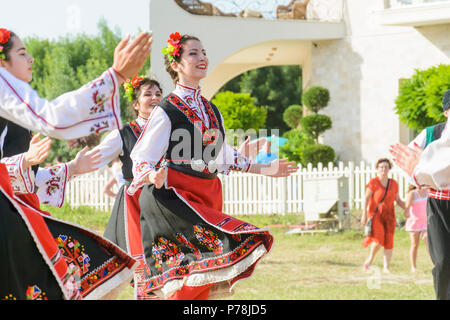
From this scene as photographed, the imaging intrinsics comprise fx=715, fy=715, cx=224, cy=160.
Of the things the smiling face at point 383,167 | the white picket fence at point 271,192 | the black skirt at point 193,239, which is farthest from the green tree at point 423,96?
the black skirt at point 193,239

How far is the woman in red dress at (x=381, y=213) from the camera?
355 inches

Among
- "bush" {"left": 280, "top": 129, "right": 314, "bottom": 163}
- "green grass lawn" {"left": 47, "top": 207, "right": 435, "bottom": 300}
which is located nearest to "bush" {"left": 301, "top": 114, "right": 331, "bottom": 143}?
"bush" {"left": 280, "top": 129, "right": 314, "bottom": 163}

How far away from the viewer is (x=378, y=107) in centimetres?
1923

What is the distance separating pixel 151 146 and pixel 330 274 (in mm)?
4810

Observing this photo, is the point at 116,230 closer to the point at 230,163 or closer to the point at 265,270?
the point at 230,163

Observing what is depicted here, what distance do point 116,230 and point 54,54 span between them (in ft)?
110

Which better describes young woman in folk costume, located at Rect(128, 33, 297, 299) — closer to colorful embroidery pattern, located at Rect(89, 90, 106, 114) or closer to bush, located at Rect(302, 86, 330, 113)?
colorful embroidery pattern, located at Rect(89, 90, 106, 114)

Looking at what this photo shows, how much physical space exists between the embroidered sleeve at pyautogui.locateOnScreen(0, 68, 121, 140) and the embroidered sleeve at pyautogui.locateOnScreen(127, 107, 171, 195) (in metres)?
1.68

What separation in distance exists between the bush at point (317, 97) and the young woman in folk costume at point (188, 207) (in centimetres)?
1357

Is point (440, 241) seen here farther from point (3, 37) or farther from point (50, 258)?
point (3, 37)

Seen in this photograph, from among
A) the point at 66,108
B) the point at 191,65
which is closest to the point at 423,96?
the point at 191,65

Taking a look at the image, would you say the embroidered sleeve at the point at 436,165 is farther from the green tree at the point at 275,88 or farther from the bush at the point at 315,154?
the green tree at the point at 275,88

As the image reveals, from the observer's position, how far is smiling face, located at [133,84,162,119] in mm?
5681

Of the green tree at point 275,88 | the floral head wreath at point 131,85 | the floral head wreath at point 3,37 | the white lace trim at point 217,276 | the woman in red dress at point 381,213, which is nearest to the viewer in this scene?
the floral head wreath at point 3,37
